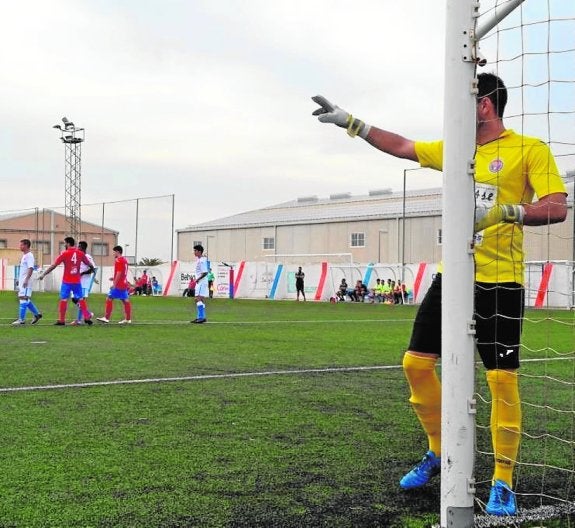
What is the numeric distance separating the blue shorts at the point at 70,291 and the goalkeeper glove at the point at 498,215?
14.1 meters

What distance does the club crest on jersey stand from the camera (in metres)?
3.93

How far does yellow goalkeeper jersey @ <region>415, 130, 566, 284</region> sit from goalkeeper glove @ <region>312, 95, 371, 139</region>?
0.40 metres

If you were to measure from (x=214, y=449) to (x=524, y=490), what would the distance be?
182 centimetres

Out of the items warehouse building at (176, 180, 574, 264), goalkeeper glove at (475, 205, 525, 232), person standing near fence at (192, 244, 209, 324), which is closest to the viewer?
goalkeeper glove at (475, 205, 525, 232)

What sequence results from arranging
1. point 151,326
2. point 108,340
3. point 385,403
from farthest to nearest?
point 151,326, point 108,340, point 385,403

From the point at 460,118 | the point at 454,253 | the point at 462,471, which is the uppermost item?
the point at 460,118

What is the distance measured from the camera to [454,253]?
11.1 feet

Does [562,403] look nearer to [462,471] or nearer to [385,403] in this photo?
[385,403]

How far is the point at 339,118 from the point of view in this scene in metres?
4.01

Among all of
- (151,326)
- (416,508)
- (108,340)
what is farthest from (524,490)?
(151,326)

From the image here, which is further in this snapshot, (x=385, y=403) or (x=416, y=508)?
(x=385, y=403)

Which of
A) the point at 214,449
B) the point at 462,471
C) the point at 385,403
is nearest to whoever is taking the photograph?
the point at 462,471

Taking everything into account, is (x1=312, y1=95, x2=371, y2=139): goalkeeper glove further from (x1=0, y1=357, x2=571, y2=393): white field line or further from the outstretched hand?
(x1=0, y1=357, x2=571, y2=393): white field line

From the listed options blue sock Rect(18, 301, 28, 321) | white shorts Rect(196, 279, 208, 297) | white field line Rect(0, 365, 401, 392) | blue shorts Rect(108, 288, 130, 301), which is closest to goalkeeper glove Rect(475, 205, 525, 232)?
white field line Rect(0, 365, 401, 392)
